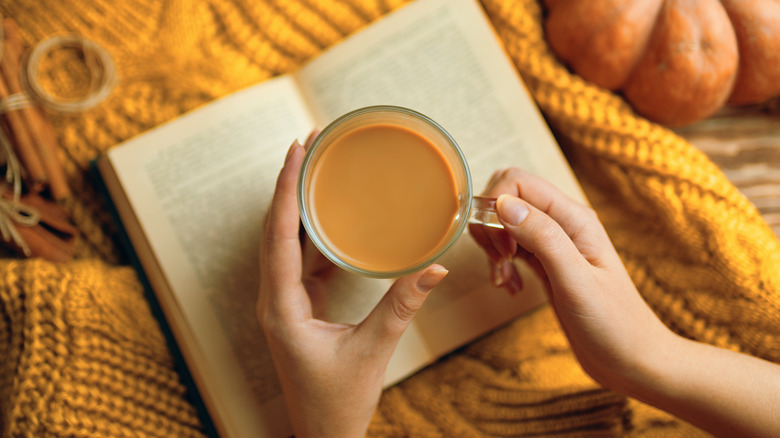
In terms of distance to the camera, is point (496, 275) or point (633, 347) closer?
point (633, 347)

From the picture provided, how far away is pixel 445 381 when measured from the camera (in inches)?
36.6

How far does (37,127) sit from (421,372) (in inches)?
30.6

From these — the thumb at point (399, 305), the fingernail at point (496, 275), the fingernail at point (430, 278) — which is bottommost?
the fingernail at point (496, 275)

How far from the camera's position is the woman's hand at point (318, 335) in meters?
0.65

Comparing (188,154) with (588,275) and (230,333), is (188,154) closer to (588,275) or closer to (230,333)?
(230,333)

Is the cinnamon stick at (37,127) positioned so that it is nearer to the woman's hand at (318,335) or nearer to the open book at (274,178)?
the open book at (274,178)

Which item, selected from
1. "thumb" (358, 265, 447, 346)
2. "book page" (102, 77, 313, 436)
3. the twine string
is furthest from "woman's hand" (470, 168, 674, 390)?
the twine string

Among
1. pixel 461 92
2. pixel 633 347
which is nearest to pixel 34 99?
pixel 461 92

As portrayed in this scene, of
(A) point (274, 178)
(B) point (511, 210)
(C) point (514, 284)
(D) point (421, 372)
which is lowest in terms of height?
(D) point (421, 372)

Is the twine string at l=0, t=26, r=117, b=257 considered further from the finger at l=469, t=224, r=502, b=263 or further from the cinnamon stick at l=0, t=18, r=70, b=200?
the finger at l=469, t=224, r=502, b=263

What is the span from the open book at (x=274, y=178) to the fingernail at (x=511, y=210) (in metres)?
0.28

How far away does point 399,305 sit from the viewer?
64 cm

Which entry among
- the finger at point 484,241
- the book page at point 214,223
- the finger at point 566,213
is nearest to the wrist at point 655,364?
the finger at point 566,213

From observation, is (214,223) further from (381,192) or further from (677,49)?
(677,49)
